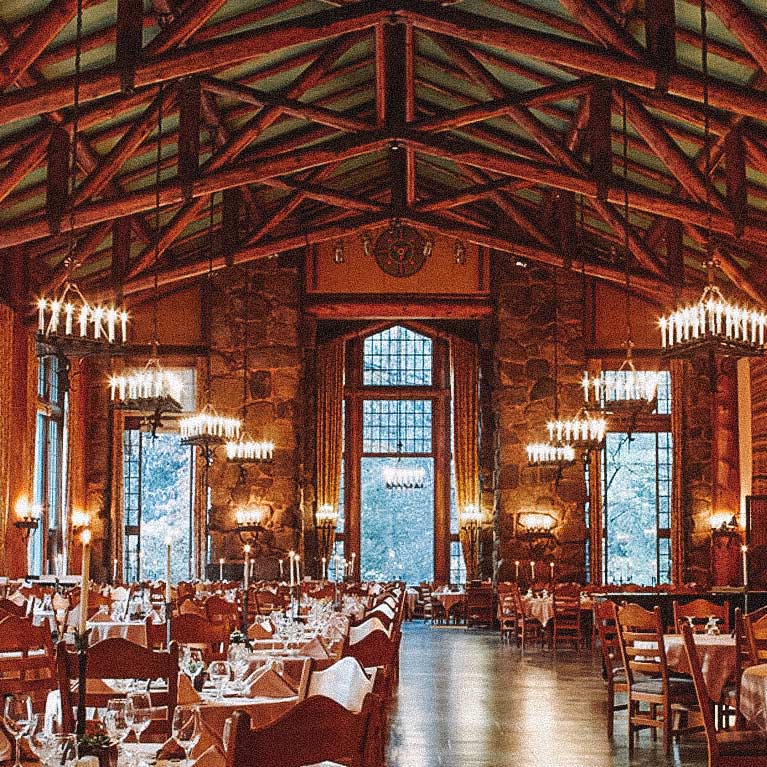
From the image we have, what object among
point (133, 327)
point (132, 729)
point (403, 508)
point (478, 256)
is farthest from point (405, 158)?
point (132, 729)

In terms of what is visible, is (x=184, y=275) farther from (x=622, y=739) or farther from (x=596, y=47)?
(x=622, y=739)

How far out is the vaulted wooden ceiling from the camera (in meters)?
11.0

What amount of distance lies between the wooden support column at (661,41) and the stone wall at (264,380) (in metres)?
11.7

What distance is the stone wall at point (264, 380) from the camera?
21.4 metres

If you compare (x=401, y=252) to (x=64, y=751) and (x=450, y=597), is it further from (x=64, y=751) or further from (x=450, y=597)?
(x=64, y=751)

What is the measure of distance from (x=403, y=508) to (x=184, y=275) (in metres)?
9.68

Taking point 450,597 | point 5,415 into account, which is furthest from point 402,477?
point 5,415

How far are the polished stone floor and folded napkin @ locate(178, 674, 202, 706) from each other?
2.75 metres

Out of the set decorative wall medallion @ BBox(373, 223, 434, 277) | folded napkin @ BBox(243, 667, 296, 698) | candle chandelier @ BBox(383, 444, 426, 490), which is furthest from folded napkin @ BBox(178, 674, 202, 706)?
candle chandelier @ BBox(383, 444, 426, 490)

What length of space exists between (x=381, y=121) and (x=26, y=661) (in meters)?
8.93

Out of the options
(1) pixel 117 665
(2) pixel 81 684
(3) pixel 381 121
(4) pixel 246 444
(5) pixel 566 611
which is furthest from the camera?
(4) pixel 246 444

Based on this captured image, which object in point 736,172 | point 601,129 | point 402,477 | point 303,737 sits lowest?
point 303,737

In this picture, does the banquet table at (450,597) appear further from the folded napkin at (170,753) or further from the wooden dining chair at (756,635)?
the folded napkin at (170,753)

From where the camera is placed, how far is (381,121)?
15.0 m
